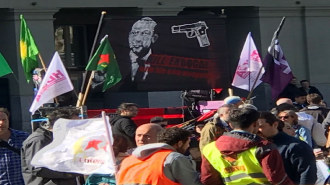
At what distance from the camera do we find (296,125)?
8.54 meters

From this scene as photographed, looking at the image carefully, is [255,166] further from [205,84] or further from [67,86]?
[205,84]

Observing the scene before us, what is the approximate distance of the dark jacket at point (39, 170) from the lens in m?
7.41

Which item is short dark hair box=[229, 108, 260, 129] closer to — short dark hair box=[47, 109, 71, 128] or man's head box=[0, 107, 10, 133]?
short dark hair box=[47, 109, 71, 128]

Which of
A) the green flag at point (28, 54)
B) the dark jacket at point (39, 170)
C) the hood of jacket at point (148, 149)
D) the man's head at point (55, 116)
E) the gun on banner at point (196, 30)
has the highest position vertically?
the gun on banner at point (196, 30)

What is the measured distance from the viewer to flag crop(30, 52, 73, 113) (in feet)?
30.1

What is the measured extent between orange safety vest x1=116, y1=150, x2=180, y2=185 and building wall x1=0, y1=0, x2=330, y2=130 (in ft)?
36.7

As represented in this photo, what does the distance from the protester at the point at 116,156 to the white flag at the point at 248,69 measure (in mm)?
5071

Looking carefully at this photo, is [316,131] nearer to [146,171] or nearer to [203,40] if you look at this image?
[203,40]

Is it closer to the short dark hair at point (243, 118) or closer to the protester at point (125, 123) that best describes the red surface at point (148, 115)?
the protester at point (125, 123)

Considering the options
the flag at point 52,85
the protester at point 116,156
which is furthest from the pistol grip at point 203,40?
the protester at point 116,156

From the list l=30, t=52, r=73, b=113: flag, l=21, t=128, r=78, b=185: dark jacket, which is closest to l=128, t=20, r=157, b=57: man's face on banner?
l=30, t=52, r=73, b=113: flag

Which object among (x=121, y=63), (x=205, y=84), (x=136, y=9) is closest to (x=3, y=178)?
(x=121, y=63)

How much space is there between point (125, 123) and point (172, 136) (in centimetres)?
383

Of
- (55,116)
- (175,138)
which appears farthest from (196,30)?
(175,138)
